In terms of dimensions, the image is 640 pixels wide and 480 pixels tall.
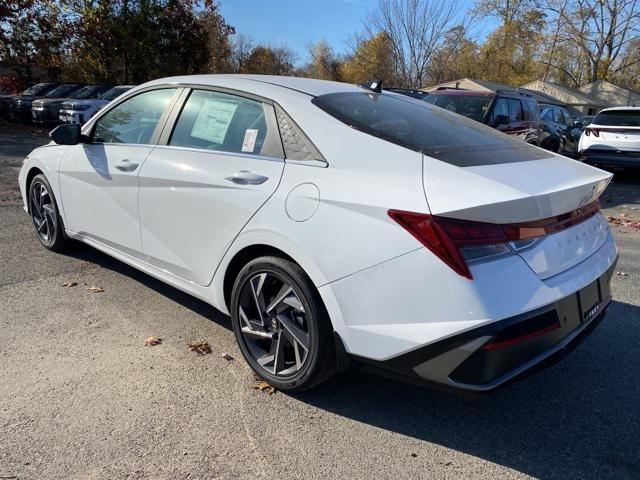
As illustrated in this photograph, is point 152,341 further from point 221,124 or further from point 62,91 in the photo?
point 62,91

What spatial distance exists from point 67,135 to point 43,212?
114 centimetres

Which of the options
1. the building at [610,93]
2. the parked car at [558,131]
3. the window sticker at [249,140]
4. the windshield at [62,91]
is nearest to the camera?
the window sticker at [249,140]

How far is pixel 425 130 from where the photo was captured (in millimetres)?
2910

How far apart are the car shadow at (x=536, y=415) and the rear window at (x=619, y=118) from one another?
997 cm

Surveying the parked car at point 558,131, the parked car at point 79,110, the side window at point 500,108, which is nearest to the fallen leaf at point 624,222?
the side window at point 500,108

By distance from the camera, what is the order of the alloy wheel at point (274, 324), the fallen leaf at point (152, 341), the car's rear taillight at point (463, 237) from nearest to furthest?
the car's rear taillight at point (463, 237), the alloy wheel at point (274, 324), the fallen leaf at point (152, 341)

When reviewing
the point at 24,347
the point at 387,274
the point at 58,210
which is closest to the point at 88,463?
the point at 24,347

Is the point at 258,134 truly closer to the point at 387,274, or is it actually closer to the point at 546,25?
the point at 387,274

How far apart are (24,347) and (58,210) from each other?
169 centimetres

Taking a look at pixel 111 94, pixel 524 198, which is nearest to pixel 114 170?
pixel 524 198

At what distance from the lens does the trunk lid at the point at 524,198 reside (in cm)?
213

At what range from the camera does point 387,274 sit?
7.39ft

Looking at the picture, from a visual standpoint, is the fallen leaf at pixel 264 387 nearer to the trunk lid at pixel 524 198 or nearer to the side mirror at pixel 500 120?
the trunk lid at pixel 524 198

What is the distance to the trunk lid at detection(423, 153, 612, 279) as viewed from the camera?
2133mm
